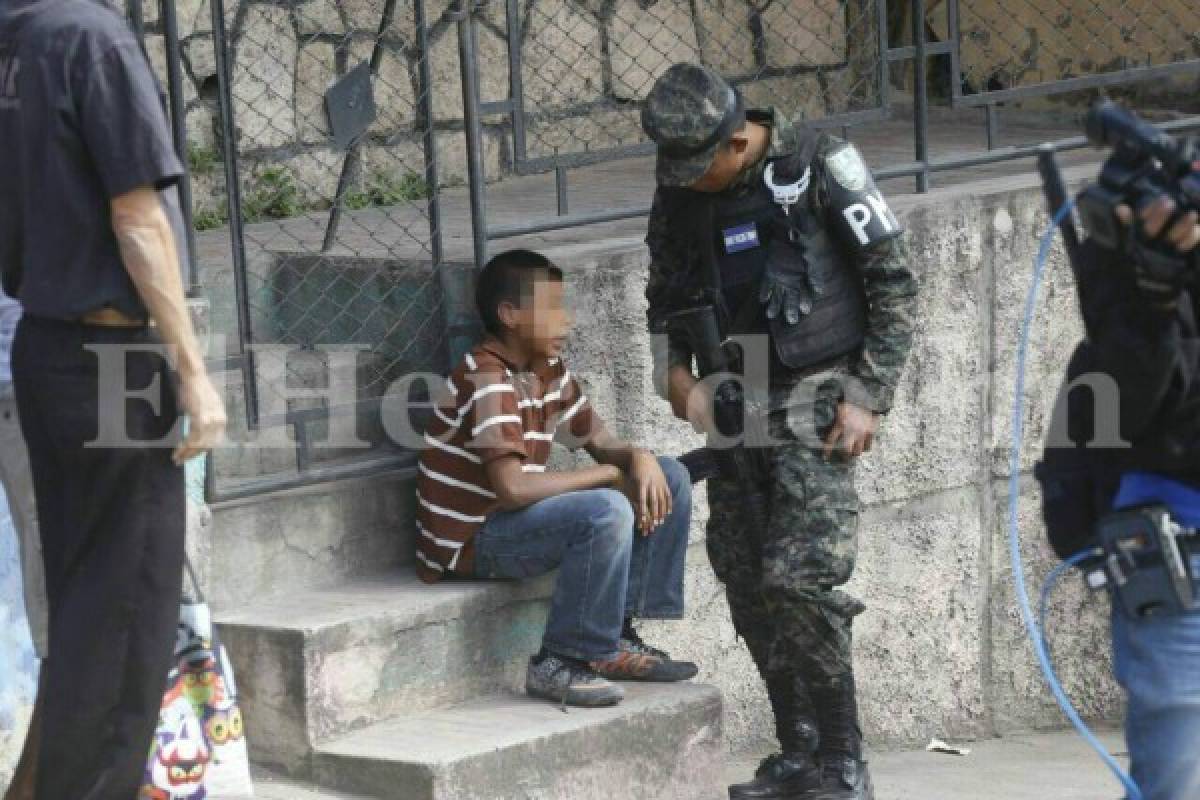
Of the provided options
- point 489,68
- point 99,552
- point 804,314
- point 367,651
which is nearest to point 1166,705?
point 804,314

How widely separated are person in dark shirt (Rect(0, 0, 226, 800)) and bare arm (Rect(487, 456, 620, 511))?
1.20 metres

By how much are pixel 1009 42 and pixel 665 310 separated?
12.0ft

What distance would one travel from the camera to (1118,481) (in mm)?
3250

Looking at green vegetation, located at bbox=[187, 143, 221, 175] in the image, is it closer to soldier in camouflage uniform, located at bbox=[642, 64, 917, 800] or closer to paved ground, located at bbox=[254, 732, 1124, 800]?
soldier in camouflage uniform, located at bbox=[642, 64, 917, 800]

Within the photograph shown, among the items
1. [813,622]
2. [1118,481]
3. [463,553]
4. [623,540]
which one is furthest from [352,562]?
[1118,481]

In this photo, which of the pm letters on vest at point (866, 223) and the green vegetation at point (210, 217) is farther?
the green vegetation at point (210, 217)

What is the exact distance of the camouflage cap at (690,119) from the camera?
4500mm

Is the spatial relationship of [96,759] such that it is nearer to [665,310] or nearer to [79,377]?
[79,377]

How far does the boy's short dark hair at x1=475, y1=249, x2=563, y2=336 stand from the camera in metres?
4.95

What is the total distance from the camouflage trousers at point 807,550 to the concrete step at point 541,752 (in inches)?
12.9

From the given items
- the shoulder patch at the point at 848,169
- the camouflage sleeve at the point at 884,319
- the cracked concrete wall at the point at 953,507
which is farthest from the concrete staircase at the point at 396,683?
the shoulder patch at the point at 848,169

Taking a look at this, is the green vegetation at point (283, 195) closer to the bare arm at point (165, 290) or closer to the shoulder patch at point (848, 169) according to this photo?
the shoulder patch at point (848, 169)

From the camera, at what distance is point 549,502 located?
Answer: 4.86 m

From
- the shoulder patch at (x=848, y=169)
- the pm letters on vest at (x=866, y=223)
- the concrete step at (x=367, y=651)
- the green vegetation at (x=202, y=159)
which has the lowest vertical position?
the concrete step at (x=367, y=651)
